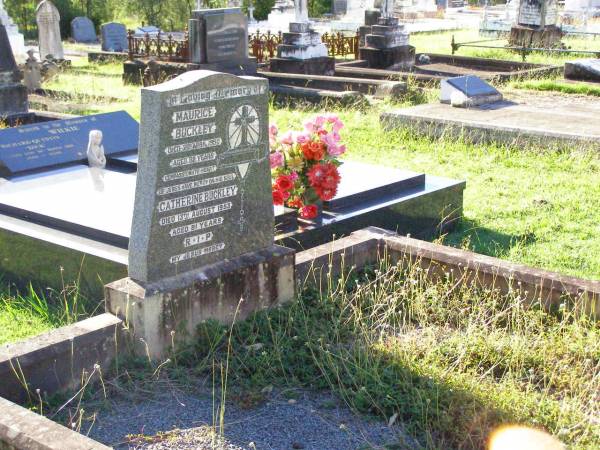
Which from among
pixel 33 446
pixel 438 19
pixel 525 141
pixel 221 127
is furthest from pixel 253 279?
pixel 438 19

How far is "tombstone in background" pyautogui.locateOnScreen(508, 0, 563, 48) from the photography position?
861 inches

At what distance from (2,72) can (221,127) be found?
8341 millimetres

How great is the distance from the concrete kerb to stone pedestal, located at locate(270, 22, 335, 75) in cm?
1049

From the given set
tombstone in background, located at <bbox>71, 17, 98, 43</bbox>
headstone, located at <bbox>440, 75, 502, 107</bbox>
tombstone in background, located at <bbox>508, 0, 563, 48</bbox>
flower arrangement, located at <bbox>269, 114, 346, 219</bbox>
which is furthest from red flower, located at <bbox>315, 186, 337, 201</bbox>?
tombstone in background, located at <bbox>71, 17, 98, 43</bbox>

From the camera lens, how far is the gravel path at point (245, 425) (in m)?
3.68

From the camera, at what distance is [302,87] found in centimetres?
1394

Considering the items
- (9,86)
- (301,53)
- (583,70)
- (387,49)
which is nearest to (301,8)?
(301,53)

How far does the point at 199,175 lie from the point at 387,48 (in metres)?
13.8

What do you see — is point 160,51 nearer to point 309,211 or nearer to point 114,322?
point 309,211

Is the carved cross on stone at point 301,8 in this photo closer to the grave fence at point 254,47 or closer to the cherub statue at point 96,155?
the grave fence at point 254,47

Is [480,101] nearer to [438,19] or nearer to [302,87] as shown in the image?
[302,87]

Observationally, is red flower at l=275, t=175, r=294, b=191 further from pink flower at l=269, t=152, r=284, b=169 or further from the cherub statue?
the cherub statue

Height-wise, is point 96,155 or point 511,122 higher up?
point 96,155

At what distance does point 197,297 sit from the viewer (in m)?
4.61
